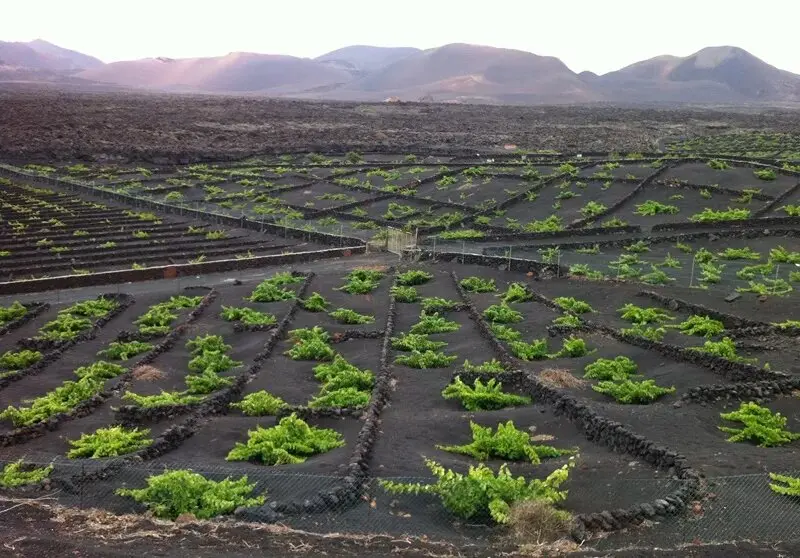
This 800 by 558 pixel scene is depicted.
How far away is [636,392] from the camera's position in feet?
63.3

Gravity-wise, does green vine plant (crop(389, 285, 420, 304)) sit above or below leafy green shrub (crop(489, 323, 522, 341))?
below

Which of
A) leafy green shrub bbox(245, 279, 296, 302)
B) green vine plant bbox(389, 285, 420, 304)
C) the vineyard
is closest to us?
the vineyard

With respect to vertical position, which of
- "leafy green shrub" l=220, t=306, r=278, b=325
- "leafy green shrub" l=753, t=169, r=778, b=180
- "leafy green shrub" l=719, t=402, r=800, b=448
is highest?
"leafy green shrub" l=753, t=169, r=778, b=180

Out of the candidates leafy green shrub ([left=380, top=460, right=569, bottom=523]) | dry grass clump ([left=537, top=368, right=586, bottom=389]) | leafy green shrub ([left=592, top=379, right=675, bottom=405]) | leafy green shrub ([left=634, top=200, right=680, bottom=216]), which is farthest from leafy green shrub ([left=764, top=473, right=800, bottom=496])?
leafy green shrub ([left=634, top=200, right=680, bottom=216])

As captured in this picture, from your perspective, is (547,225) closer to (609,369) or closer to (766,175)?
(766,175)

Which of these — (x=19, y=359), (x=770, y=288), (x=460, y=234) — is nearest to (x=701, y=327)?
(x=770, y=288)

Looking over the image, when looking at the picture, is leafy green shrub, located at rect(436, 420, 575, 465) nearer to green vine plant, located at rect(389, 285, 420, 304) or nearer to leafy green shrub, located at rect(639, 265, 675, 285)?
green vine plant, located at rect(389, 285, 420, 304)

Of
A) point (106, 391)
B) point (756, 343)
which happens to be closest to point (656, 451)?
point (756, 343)

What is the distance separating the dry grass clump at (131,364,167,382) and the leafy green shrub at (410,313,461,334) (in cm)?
873

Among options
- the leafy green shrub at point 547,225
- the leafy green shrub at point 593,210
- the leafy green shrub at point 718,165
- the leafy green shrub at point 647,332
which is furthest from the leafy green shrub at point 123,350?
the leafy green shrub at point 718,165

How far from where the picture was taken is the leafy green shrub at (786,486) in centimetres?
1247

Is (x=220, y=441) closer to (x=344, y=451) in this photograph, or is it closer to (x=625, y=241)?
(x=344, y=451)

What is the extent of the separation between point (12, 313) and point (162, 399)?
43.5ft

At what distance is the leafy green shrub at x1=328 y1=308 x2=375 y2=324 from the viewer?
2911cm
